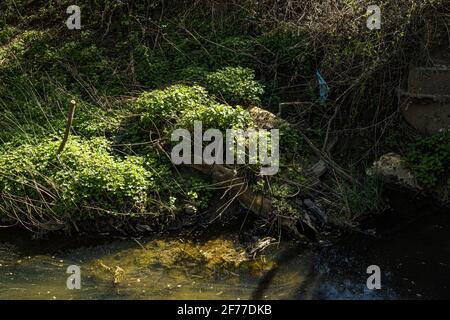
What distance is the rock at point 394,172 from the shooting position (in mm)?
8148

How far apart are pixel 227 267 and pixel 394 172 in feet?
9.33

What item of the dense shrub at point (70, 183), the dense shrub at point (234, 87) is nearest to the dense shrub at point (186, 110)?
the dense shrub at point (234, 87)

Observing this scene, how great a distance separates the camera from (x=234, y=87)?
899 cm

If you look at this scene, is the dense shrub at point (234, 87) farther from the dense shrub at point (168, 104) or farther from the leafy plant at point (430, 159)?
the leafy plant at point (430, 159)

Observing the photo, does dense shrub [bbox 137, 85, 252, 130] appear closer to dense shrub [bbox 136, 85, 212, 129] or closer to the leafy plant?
dense shrub [bbox 136, 85, 212, 129]

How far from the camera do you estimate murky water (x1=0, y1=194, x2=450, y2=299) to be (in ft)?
21.3

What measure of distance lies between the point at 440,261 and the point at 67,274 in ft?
Result: 14.0

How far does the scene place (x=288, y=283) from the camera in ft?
21.8

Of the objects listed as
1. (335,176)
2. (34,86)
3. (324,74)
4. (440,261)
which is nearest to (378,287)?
(440,261)

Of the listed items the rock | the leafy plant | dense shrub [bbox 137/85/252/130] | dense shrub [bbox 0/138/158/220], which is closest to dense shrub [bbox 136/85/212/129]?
dense shrub [bbox 137/85/252/130]

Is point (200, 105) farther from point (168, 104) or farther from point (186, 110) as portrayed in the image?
point (168, 104)

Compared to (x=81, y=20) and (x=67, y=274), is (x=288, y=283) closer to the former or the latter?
(x=67, y=274)

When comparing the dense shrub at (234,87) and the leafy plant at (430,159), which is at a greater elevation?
the dense shrub at (234,87)

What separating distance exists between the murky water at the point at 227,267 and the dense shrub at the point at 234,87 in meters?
2.34
